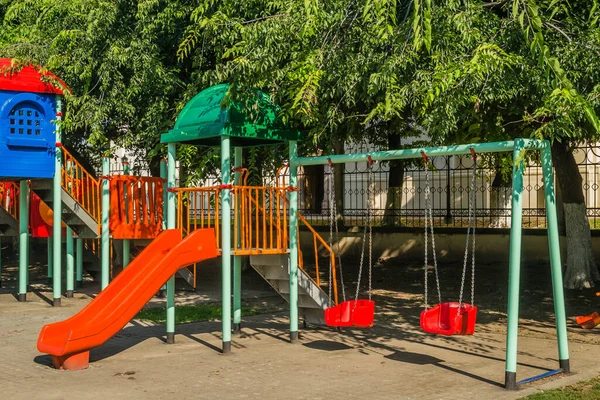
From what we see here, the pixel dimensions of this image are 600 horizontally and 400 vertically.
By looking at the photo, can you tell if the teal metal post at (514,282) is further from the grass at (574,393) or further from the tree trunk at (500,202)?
the tree trunk at (500,202)

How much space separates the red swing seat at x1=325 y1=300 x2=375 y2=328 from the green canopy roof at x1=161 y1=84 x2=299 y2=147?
237 centimetres

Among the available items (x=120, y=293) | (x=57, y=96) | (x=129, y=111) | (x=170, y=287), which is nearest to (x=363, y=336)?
(x=170, y=287)

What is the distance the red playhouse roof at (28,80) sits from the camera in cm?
1377

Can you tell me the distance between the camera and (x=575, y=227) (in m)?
14.2

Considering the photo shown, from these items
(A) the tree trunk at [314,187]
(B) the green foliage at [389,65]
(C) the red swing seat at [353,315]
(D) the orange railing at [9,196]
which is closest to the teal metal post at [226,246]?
(B) the green foliage at [389,65]

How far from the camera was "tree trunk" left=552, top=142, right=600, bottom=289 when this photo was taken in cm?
1412

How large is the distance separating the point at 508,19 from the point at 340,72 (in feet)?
6.38

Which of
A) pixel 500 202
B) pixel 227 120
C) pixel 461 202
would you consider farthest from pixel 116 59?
pixel 500 202

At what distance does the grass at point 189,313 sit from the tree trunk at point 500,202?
7.12 m

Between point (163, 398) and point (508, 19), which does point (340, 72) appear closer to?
point (508, 19)

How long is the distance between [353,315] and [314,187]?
19.7 meters

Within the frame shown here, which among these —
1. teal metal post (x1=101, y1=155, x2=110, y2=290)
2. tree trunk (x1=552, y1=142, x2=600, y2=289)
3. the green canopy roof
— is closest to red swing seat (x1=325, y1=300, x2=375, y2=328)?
the green canopy roof

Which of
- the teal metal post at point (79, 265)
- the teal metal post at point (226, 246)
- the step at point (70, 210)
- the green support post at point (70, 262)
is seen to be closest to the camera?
the teal metal post at point (226, 246)

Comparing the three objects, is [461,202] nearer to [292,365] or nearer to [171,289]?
[171,289]
